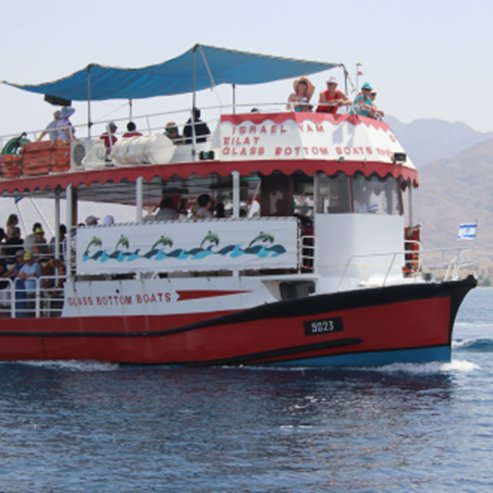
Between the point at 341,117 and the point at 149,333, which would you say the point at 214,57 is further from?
the point at 149,333

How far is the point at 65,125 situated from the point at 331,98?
Result: 20.3 feet

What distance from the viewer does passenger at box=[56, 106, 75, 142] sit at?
859 inches

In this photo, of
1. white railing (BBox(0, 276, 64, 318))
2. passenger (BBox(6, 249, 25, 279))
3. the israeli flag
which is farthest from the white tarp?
the israeli flag

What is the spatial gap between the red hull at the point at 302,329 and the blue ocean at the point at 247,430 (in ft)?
1.24

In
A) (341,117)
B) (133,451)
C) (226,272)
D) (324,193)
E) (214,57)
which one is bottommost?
(133,451)

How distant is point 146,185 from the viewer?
70.0 feet

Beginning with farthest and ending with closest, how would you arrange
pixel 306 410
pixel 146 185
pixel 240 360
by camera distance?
pixel 146 185
pixel 240 360
pixel 306 410

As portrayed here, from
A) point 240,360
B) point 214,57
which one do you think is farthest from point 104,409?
point 214,57

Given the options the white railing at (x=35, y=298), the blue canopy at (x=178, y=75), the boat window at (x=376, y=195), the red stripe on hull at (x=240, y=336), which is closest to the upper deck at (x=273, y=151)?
the boat window at (x=376, y=195)

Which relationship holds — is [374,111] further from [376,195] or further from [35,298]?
[35,298]

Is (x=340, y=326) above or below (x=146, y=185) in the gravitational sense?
below

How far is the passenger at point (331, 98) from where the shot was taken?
63.0 feet

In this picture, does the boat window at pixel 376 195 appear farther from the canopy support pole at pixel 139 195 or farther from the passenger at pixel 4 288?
the passenger at pixel 4 288

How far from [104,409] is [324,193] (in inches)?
238
